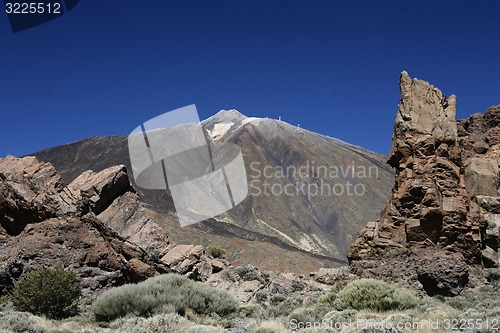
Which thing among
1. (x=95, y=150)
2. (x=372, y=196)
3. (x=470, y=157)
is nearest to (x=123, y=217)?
(x=470, y=157)

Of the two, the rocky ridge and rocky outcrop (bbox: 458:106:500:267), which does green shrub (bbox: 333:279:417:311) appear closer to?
the rocky ridge

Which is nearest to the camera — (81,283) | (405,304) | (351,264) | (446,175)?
(405,304)

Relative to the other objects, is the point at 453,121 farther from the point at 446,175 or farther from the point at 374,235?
the point at 374,235

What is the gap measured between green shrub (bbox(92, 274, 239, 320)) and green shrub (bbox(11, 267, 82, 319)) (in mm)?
696

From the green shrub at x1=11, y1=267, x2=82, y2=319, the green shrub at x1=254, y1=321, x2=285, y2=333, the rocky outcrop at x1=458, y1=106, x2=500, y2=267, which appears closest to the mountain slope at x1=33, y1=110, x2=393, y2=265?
the rocky outcrop at x1=458, y1=106, x2=500, y2=267

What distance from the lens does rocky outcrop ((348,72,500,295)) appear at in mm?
16734

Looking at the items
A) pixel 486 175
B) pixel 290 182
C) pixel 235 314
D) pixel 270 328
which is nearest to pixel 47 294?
pixel 235 314

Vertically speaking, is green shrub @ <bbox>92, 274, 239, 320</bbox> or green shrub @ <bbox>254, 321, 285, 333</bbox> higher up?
green shrub @ <bbox>92, 274, 239, 320</bbox>

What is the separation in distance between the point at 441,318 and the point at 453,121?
13.0 meters

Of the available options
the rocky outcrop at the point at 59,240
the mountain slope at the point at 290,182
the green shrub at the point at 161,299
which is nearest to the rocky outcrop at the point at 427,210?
the green shrub at the point at 161,299

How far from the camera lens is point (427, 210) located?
17578mm

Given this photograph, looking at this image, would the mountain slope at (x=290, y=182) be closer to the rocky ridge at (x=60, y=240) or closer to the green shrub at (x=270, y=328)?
the rocky ridge at (x=60, y=240)

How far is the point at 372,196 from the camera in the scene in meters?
109

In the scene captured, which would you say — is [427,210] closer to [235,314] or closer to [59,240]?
[235,314]
